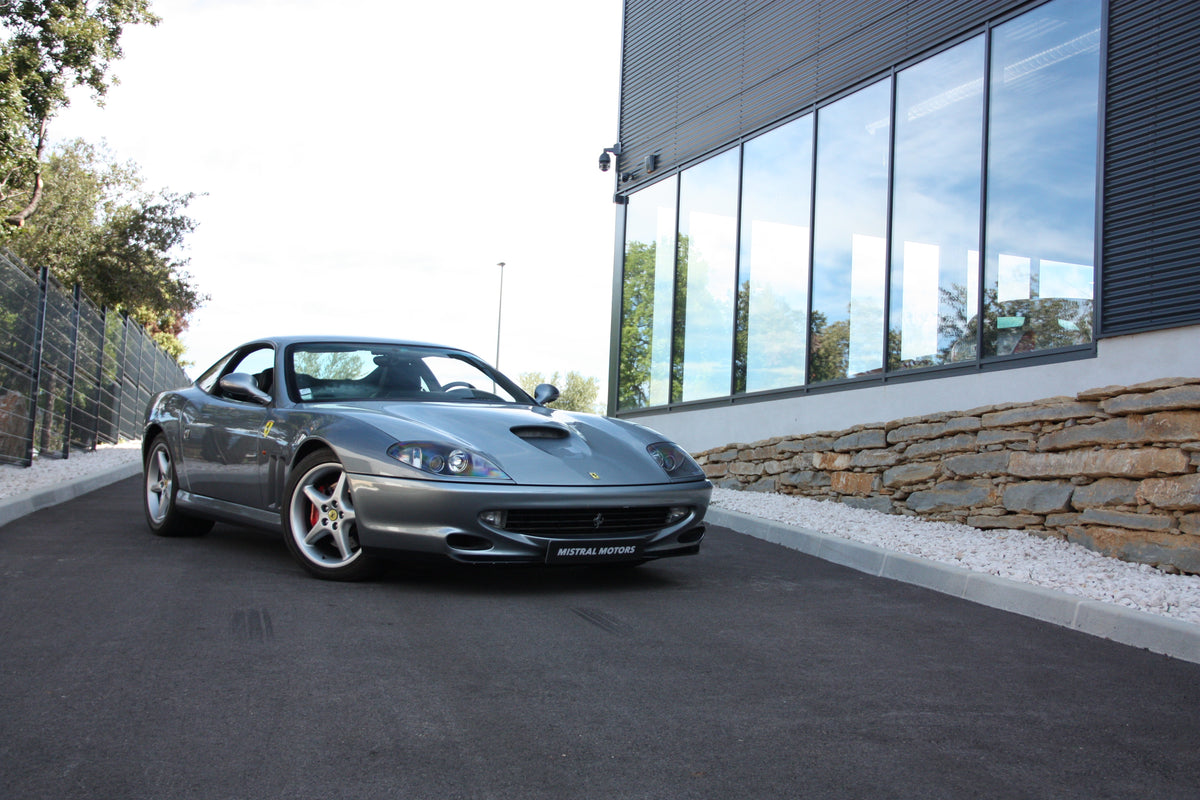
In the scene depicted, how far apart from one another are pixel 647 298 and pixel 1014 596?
1169 cm

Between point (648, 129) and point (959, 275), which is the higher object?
point (648, 129)

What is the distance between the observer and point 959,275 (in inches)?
391

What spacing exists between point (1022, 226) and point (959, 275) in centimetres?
86

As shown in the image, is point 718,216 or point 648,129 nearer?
point 718,216

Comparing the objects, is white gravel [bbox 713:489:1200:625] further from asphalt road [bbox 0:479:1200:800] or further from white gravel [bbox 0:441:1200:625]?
asphalt road [bbox 0:479:1200:800]

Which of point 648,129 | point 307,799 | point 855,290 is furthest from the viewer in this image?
point 648,129

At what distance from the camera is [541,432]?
18.0ft

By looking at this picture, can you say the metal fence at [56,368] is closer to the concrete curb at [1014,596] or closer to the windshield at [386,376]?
the windshield at [386,376]

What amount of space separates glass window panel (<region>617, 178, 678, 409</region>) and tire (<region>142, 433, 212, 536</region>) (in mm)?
9618

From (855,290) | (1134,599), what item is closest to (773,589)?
(1134,599)

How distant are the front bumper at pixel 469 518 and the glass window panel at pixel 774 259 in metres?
7.66

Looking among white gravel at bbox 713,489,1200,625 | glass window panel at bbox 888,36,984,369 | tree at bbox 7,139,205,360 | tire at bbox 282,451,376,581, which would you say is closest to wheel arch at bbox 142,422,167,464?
tire at bbox 282,451,376,581

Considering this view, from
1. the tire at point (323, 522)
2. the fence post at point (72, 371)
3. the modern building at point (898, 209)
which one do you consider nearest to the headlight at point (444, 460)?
the tire at point (323, 522)

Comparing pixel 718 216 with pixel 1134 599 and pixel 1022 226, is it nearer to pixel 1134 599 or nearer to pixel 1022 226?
pixel 1022 226
